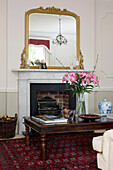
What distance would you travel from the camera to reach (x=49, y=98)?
527 centimetres

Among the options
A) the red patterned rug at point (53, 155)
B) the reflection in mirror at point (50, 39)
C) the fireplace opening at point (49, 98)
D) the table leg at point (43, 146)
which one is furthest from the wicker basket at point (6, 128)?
the table leg at point (43, 146)

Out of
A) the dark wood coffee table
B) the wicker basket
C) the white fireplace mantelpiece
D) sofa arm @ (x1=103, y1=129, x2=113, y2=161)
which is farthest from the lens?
the white fireplace mantelpiece

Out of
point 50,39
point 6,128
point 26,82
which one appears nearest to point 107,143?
point 6,128

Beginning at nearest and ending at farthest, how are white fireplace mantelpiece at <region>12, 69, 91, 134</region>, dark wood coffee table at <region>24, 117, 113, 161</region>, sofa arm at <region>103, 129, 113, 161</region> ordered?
sofa arm at <region>103, 129, 113, 161</region> < dark wood coffee table at <region>24, 117, 113, 161</region> < white fireplace mantelpiece at <region>12, 69, 91, 134</region>

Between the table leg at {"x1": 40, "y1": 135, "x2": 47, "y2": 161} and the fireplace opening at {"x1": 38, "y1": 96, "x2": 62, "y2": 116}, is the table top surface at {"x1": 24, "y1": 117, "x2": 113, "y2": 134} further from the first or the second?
the fireplace opening at {"x1": 38, "y1": 96, "x2": 62, "y2": 116}

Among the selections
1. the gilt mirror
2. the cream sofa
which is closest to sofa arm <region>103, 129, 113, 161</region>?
the cream sofa

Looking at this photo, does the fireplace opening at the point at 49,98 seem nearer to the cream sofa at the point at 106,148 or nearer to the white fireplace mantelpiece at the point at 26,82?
the white fireplace mantelpiece at the point at 26,82

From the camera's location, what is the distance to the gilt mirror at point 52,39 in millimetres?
5029

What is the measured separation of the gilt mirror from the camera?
5029mm

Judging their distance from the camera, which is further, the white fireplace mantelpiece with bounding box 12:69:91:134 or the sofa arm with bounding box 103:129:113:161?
the white fireplace mantelpiece with bounding box 12:69:91:134

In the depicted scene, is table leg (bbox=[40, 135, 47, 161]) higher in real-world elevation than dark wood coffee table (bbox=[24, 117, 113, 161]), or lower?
lower

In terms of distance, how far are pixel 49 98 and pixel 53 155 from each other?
2.15 metres

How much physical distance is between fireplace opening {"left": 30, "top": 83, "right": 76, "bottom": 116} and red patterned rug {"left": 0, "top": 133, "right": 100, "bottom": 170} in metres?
0.93

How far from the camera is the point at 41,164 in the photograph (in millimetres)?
2879
